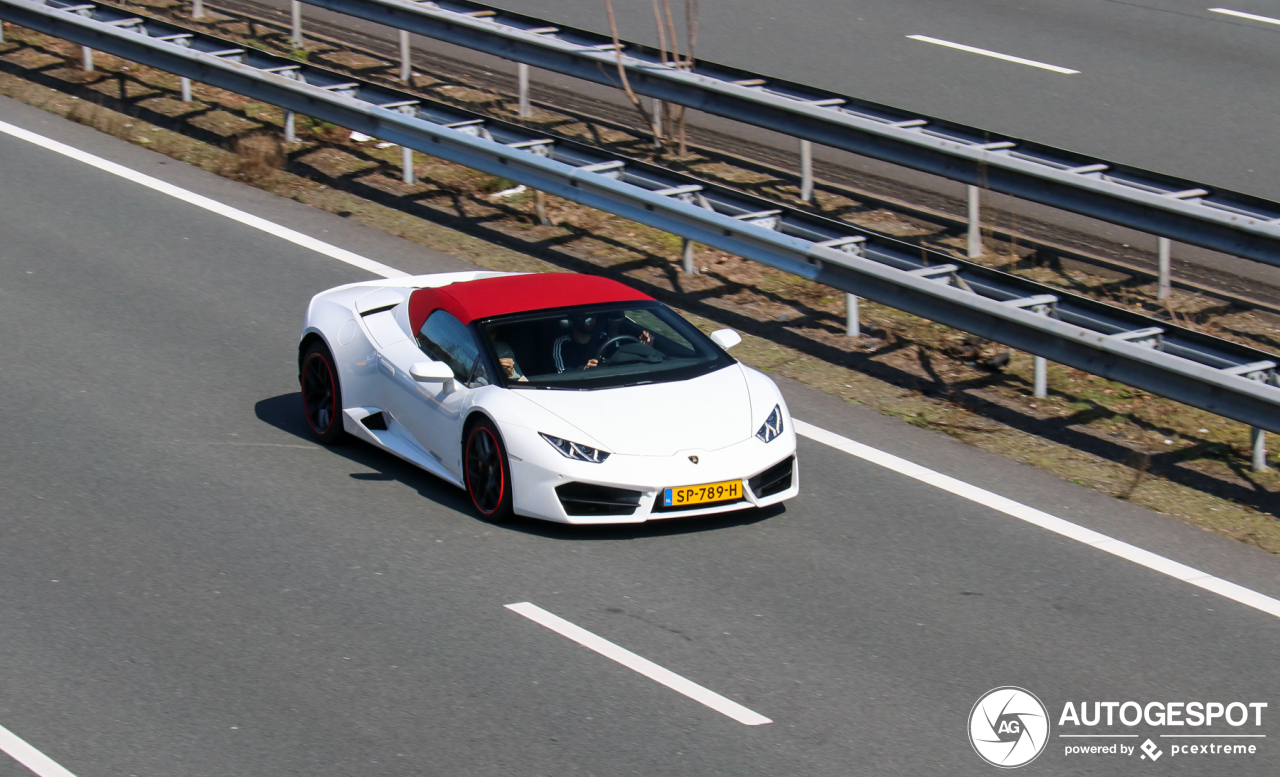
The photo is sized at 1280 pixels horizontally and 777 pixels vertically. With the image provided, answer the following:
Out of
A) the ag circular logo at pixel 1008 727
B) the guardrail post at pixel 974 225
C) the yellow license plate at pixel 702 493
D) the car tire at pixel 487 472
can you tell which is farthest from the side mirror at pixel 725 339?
the guardrail post at pixel 974 225

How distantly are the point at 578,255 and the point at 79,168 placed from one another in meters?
5.13

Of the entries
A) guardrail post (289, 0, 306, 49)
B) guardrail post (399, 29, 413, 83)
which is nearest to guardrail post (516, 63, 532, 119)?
guardrail post (399, 29, 413, 83)

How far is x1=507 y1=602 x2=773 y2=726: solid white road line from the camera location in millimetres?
6668

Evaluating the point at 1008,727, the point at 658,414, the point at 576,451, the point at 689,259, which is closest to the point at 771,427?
the point at 658,414

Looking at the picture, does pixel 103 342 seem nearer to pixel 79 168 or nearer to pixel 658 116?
pixel 79 168

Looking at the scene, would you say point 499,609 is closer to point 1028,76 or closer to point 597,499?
point 597,499

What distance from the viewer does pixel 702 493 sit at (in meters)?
8.34

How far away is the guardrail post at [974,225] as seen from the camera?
1295cm

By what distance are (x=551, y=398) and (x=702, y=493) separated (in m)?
1.02

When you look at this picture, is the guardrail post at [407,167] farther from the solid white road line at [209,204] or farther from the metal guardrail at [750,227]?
the solid white road line at [209,204]

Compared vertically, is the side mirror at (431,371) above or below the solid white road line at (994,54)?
below

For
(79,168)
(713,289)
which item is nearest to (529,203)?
(713,289)

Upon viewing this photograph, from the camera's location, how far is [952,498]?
928 centimetres

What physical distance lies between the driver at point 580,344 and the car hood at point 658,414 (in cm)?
34
